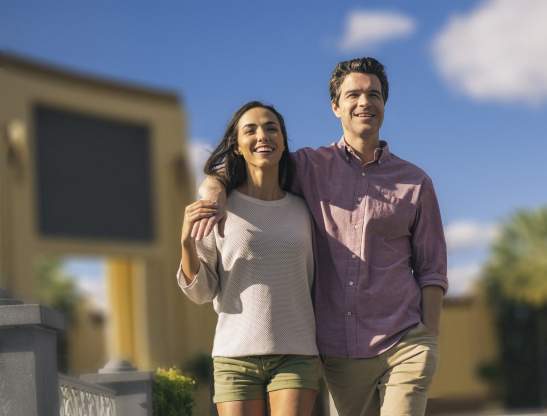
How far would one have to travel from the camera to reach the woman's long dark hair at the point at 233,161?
4.11 metres

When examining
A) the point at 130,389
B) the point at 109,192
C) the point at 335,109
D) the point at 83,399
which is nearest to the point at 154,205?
the point at 109,192

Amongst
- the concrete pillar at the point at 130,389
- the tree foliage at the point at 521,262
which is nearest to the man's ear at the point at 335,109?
the concrete pillar at the point at 130,389

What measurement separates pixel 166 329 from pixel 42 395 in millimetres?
24267

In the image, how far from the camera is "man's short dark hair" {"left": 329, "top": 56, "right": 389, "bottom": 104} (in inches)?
163

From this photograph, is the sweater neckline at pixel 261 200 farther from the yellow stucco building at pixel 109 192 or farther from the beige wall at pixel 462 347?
the beige wall at pixel 462 347

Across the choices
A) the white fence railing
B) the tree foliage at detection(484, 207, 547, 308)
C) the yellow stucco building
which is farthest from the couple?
the tree foliage at detection(484, 207, 547, 308)

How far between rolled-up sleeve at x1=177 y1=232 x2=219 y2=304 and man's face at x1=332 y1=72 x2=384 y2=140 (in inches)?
27.8

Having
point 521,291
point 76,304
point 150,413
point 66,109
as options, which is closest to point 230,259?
point 150,413

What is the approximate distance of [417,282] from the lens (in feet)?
13.6

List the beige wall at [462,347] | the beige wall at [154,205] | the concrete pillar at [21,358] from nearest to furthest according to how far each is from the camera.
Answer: the concrete pillar at [21,358] → the beige wall at [154,205] → the beige wall at [462,347]

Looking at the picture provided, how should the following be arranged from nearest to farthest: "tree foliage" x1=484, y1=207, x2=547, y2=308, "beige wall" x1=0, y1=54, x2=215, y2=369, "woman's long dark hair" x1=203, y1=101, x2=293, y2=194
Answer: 1. "woman's long dark hair" x1=203, y1=101, x2=293, y2=194
2. "beige wall" x1=0, y1=54, x2=215, y2=369
3. "tree foliage" x1=484, y1=207, x2=547, y2=308

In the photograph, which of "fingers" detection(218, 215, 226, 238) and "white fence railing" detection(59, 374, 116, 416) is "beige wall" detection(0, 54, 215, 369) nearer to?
"white fence railing" detection(59, 374, 116, 416)

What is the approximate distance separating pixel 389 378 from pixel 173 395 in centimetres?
333

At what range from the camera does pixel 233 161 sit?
4156 mm
